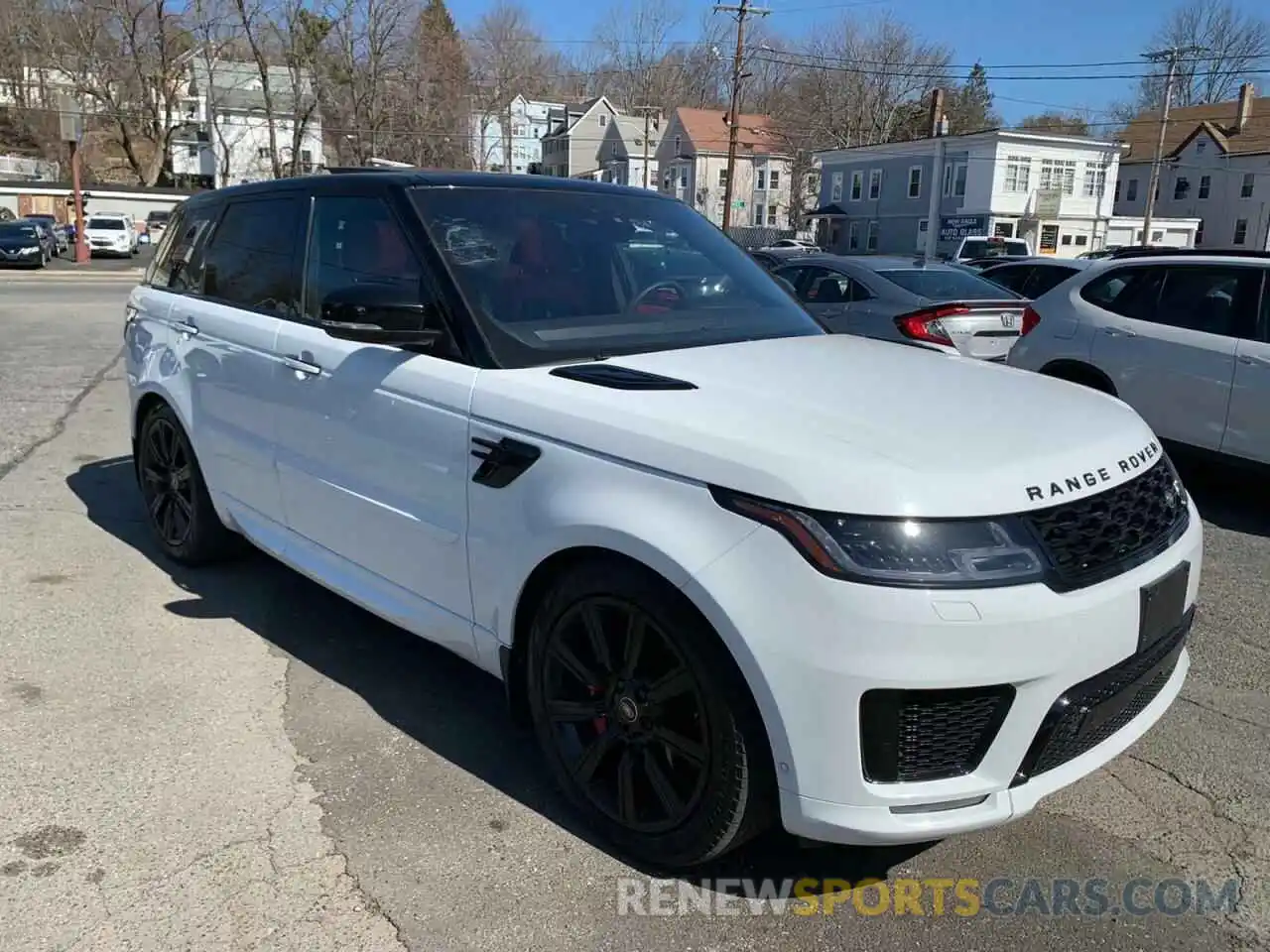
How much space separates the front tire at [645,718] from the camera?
2451 millimetres

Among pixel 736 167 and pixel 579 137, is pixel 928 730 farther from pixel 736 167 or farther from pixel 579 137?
pixel 579 137

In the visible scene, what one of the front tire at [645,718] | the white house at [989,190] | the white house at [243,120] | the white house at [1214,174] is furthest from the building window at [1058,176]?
the front tire at [645,718]

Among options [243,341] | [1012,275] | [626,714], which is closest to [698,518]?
[626,714]

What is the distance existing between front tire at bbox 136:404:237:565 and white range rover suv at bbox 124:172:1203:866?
890mm

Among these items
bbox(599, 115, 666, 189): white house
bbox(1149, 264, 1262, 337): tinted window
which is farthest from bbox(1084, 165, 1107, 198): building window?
bbox(1149, 264, 1262, 337): tinted window

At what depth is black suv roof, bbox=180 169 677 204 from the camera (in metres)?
3.64

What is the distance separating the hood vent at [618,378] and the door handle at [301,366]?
1.16 meters

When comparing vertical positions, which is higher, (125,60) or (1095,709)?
(125,60)

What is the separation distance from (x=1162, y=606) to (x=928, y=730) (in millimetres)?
784

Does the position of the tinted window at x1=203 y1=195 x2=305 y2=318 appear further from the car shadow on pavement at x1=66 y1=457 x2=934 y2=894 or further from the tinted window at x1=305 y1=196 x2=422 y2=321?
the car shadow on pavement at x1=66 y1=457 x2=934 y2=894

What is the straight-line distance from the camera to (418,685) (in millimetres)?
3906

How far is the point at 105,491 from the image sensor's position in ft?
21.7

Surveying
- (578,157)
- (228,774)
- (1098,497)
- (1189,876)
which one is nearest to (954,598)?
(1098,497)

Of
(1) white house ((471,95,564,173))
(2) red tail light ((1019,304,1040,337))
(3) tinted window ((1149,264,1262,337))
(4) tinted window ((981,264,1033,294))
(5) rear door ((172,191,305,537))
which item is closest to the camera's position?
(5) rear door ((172,191,305,537))
